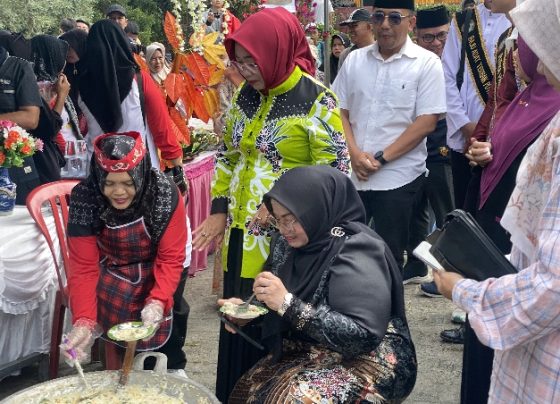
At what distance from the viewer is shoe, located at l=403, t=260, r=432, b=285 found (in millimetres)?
5230

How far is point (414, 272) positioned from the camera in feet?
17.2

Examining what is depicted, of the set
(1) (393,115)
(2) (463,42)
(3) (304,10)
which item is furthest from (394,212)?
(3) (304,10)

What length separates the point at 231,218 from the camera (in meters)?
3.11

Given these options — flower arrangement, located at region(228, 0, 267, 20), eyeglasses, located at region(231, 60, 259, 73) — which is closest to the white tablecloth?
eyeglasses, located at region(231, 60, 259, 73)

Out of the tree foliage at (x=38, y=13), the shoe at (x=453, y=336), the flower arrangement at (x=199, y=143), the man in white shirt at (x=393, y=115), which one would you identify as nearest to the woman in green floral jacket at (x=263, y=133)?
the man in white shirt at (x=393, y=115)

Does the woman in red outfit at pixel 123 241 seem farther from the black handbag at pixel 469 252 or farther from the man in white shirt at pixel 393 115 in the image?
the man in white shirt at pixel 393 115

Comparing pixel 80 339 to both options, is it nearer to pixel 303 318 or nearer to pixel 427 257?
pixel 303 318

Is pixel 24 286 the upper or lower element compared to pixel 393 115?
lower

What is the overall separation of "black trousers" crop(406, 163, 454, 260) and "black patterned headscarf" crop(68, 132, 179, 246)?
95.1 inches

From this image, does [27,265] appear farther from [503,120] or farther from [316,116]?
[503,120]

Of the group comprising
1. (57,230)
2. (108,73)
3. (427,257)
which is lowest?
(57,230)

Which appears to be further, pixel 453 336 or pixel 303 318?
pixel 453 336

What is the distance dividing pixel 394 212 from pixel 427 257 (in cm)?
202

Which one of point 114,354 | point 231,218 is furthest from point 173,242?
point 114,354
